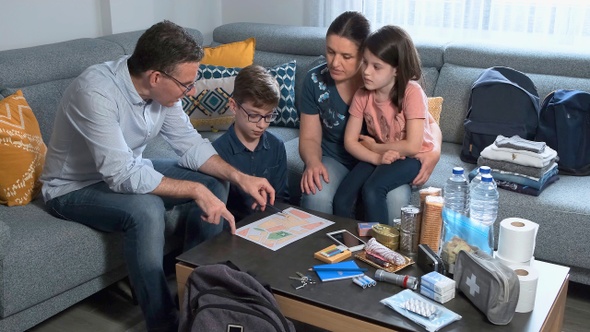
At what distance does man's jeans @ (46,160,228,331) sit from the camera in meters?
2.29

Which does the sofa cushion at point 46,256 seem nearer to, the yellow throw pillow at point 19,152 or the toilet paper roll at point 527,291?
the yellow throw pillow at point 19,152

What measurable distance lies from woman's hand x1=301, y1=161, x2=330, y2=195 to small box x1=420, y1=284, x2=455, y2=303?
0.89 meters

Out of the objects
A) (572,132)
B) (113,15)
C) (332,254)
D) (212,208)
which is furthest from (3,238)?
(572,132)

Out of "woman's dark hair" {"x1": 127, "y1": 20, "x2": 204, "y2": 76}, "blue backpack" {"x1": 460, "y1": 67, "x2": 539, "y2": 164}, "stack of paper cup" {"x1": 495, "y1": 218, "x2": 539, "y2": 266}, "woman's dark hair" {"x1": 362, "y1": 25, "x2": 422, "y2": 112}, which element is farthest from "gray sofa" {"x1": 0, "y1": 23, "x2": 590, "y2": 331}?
"stack of paper cup" {"x1": 495, "y1": 218, "x2": 539, "y2": 266}

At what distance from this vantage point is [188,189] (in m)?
2.31

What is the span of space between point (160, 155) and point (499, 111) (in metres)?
1.45

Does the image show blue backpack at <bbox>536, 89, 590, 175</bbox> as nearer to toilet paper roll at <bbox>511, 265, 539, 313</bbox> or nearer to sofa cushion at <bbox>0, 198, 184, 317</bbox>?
toilet paper roll at <bbox>511, 265, 539, 313</bbox>

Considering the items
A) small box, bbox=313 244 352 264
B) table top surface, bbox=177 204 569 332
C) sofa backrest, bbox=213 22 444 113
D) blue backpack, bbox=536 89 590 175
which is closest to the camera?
table top surface, bbox=177 204 569 332

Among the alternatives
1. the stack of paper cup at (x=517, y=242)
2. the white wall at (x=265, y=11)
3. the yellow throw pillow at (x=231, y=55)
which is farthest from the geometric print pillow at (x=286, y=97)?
the stack of paper cup at (x=517, y=242)

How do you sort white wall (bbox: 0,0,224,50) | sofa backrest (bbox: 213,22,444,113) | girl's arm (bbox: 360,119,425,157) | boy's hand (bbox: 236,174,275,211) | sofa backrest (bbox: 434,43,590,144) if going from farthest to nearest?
sofa backrest (bbox: 213,22,444,113) < white wall (bbox: 0,0,224,50) < sofa backrest (bbox: 434,43,590,144) < girl's arm (bbox: 360,119,425,157) < boy's hand (bbox: 236,174,275,211)

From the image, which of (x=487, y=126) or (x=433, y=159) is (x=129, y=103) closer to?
(x=433, y=159)

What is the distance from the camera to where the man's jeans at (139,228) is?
2295 mm

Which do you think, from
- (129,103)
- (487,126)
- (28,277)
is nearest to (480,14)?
(487,126)

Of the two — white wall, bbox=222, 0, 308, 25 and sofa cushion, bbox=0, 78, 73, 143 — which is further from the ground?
white wall, bbox=222, 0, 308, 25
